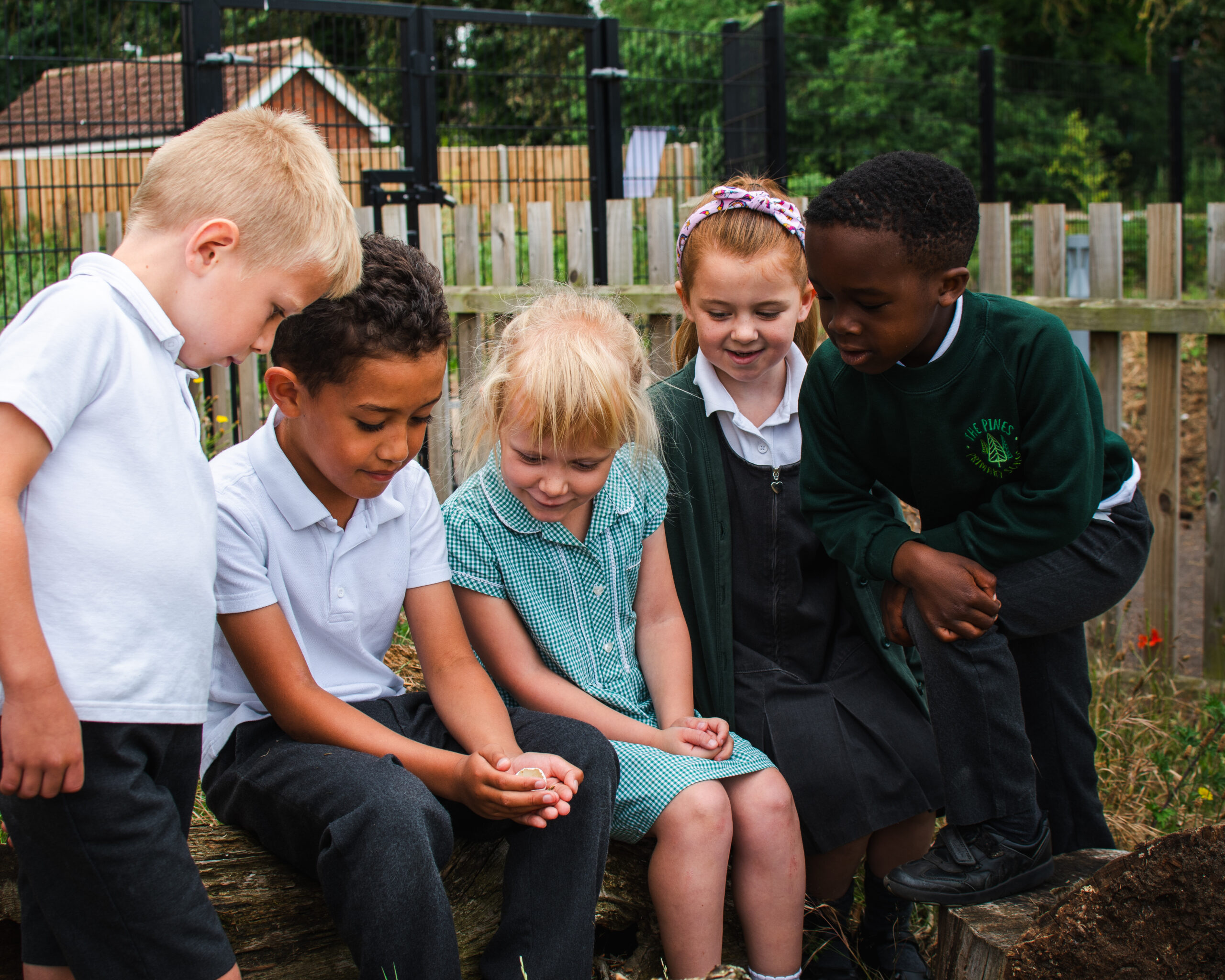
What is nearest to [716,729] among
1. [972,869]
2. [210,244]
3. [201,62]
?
[972,869]

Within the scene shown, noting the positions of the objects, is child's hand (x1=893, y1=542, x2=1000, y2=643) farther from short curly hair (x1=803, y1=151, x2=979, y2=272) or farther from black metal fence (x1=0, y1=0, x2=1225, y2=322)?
black metal fence (x1=0, y1=0, x2=1225, y2=322)

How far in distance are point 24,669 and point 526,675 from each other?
1.04m

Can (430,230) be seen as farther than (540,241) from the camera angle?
Yes

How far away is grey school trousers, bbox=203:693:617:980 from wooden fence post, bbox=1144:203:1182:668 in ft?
9.28

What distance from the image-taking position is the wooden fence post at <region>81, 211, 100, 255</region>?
5.14 metres

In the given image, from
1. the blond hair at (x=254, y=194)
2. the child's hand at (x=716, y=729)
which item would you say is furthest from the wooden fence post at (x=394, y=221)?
the child's hand at (x=716, y=729)

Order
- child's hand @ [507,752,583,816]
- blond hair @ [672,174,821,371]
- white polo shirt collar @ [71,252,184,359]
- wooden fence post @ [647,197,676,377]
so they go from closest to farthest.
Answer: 1. white polo shirt collar @ [71,252,184,359]
2. child's hand @ [507,752,583,816]
3. blond hair @ [672,174,821,371]
4. wooden fence post @ [647,197,676,377]

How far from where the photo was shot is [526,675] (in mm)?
2238

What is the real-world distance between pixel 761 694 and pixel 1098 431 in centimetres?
90

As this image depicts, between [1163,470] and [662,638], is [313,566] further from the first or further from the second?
[1163,470]

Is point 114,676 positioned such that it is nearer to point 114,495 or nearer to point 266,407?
point 114,495

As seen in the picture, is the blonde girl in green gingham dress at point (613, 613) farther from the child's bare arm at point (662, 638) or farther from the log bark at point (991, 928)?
the log bark at point (991, 928)

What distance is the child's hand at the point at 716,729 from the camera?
2.19m

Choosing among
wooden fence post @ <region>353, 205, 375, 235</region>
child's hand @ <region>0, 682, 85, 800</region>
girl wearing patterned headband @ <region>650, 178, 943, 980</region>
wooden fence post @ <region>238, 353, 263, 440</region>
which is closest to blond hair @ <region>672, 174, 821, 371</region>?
girl wearing patterned headband @ <region>650, 178, 943, 980</region>
